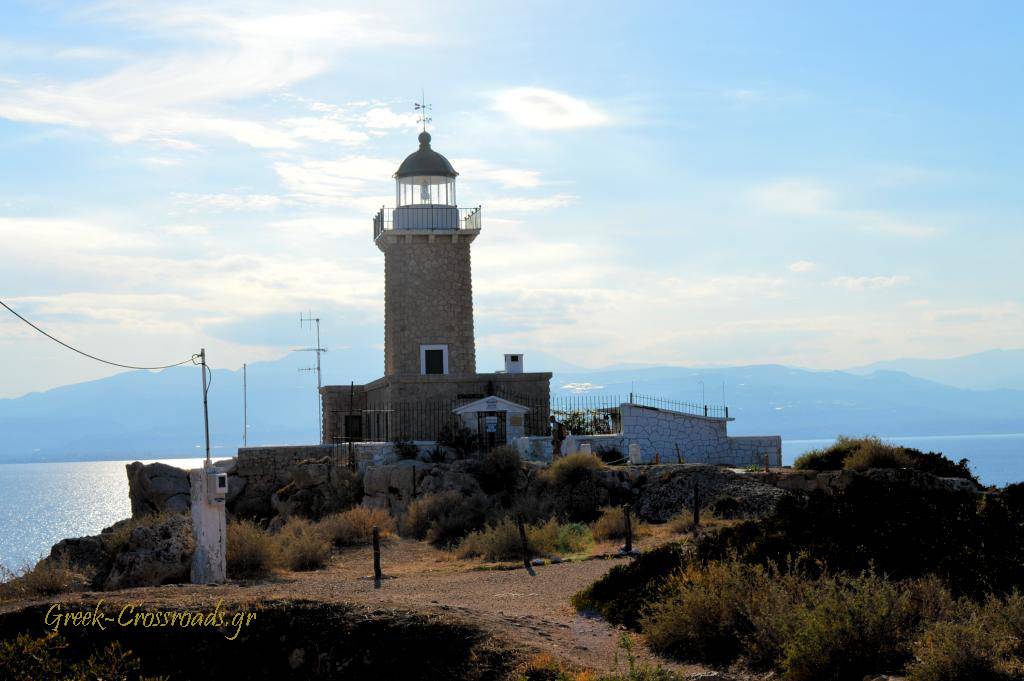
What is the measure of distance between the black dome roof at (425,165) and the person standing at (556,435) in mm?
8731

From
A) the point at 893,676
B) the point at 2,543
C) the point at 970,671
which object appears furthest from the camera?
the point at 2,543

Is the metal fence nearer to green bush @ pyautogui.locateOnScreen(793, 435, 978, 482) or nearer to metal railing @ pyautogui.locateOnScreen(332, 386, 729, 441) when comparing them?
metal railing @ pyautogui.locateOnScreen(332, 386, 729, 441)

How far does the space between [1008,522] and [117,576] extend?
42.2 feet

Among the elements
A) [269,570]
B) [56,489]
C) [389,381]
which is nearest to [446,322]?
[389,381]

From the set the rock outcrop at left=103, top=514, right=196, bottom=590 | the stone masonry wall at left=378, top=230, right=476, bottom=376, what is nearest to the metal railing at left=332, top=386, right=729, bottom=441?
the stone masonry wall at left=378, top=230, right=476, bottom=376

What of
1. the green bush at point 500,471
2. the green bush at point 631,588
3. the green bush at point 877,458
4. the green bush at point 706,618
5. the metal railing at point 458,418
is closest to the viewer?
the green bush at point 706,618

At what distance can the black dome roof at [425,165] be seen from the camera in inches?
1468

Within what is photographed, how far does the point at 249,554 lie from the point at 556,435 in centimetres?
1552

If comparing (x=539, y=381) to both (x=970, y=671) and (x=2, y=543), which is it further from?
(x=2, y=543)

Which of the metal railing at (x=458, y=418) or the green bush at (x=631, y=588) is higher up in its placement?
the metal railing at (x=458, y=418)

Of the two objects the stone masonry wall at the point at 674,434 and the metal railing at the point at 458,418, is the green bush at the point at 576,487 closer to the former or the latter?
the stone masonry wall at the point at 674,434

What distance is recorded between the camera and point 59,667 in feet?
39.0

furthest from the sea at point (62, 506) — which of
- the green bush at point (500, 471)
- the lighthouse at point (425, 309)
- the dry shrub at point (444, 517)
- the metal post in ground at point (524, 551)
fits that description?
the metal post in ground at point (524, 551)

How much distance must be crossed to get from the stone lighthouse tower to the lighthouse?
0.03 metres
